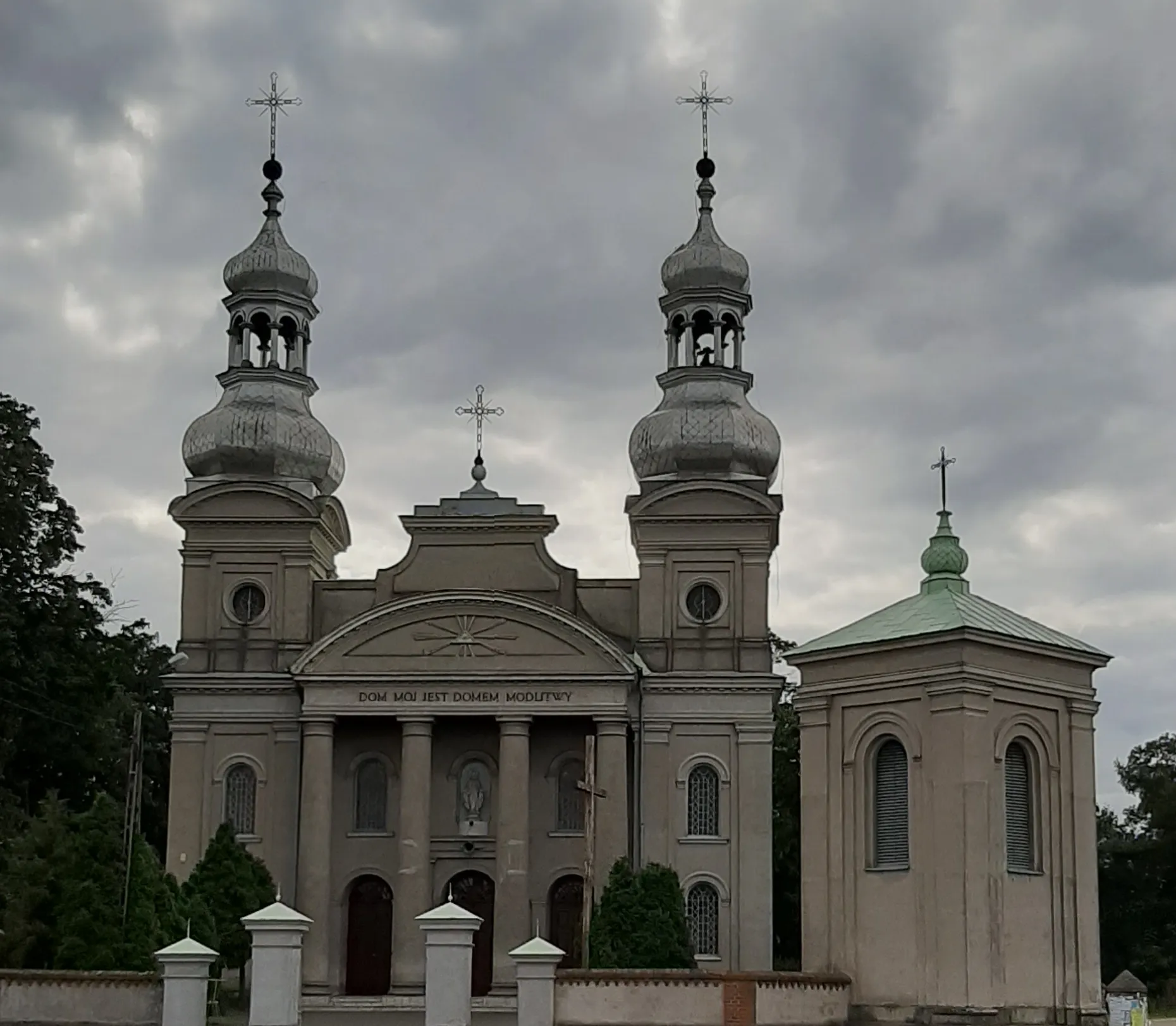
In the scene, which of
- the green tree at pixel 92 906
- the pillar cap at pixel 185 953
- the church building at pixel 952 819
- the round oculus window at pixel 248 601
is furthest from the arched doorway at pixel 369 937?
the church building at pixel 952 819

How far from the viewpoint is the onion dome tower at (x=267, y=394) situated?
46.7 m

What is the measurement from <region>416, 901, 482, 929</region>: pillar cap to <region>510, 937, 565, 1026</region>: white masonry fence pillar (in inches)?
29.8

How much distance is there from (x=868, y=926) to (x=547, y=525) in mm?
22205

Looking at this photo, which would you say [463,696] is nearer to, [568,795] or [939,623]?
[568,795]

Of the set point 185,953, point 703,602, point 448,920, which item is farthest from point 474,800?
point 448,920

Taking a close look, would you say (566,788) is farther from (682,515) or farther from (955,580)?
(955,580)

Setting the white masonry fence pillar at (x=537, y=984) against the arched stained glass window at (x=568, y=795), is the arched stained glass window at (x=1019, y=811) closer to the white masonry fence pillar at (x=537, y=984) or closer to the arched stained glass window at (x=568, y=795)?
the white masonry fence pillar at (x=537, y=984)

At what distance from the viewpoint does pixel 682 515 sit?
45.0 m

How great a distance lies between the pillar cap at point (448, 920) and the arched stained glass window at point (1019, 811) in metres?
6.53

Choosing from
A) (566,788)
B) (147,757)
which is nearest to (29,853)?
(566,788)

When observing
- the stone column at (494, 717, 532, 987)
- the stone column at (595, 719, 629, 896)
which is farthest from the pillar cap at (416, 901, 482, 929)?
the stone column at (494, 717, 532, 987)

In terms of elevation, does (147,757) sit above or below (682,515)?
below

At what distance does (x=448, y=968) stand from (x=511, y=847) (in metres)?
20.0

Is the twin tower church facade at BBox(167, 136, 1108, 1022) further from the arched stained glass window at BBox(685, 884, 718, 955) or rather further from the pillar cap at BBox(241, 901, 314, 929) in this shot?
the pillar cap at BBox(241, 901, 314, 929)
